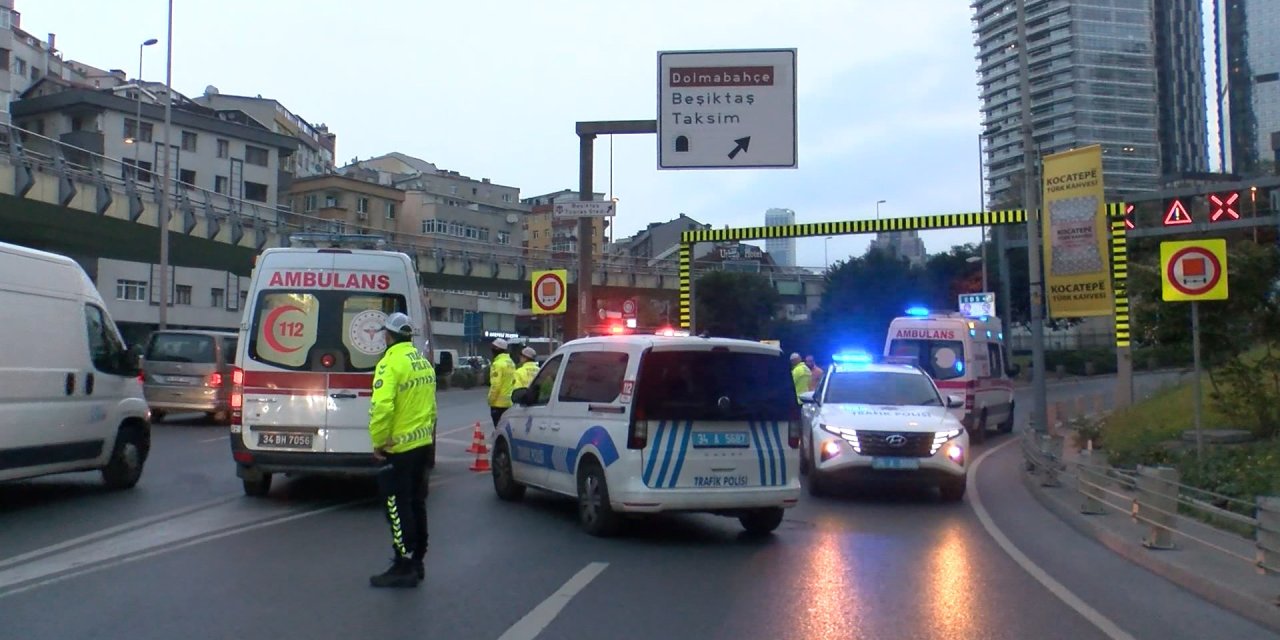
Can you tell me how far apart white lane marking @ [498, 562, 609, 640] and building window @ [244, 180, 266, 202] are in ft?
223

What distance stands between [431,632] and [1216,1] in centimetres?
17602

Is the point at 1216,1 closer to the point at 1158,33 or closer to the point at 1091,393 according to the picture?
the point at 1158,33

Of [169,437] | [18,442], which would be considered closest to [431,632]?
[18,442]

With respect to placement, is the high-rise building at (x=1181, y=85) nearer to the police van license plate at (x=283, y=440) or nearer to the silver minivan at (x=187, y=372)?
the silver minivan at (x=187, y=372)

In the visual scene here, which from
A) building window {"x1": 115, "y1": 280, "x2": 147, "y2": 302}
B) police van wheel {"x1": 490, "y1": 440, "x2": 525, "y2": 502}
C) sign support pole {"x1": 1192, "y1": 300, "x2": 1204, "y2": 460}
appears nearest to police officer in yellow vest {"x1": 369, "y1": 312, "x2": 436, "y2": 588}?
police van wheel {"x1": 490, "y1": 440, "x2": 525, "y2": 502}

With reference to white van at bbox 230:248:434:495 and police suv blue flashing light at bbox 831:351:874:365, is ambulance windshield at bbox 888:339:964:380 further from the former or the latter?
Answer: white van at bbox 230:248:434:495

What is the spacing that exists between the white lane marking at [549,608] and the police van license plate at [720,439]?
1739 millimetres

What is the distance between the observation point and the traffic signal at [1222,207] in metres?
28.7

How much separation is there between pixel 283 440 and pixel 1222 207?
2515cm

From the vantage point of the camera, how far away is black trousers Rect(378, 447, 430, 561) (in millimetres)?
7887

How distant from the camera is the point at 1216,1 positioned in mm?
157125

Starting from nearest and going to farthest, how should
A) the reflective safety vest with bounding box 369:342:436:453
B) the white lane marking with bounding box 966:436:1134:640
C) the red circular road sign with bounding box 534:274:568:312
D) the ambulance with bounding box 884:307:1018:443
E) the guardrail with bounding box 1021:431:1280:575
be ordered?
the white lane marking with bounding box 966:436:1134:640 < the reflective safety vest with bounding box 369:342:436:453 < the guardrail with bounding box 1021:431:1280:575 < the red circular road sign with bounding box 534:274:568:312 < the ambulance with bounding box 884:307:1018:443

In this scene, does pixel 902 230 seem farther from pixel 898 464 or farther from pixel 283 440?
pixel 283 440

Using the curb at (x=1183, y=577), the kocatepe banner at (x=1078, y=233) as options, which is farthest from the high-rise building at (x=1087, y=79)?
the curb at (x=1183, y=577)
